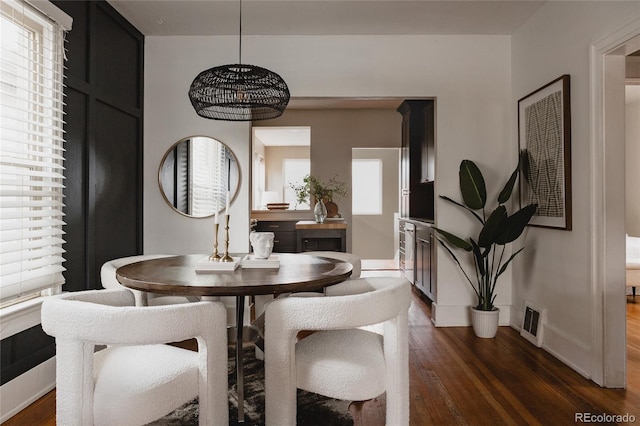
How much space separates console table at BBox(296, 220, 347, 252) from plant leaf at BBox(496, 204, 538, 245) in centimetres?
154

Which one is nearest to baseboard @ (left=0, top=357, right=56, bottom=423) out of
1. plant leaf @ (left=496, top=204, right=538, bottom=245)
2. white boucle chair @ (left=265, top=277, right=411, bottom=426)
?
A: white boucle chair @ (left=265, top=277, right=411, bottom=426)

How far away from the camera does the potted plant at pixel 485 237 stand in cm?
319

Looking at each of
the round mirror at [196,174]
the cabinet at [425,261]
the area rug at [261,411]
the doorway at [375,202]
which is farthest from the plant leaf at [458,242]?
the doorway at [375,202]

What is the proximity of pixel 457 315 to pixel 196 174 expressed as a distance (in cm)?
277

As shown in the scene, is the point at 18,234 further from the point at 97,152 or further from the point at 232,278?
the point at 232,278

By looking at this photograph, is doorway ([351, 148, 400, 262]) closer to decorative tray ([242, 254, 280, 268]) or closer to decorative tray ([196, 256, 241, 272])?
decorative tray ([242, 254, 280, 268])

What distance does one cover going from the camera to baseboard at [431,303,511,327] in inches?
146

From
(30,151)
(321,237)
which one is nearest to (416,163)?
(321,237)

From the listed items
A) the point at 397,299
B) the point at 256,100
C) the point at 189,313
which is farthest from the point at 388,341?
the point at 256,100

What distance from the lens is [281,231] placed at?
241 inches

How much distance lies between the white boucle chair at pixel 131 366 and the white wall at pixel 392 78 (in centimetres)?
265

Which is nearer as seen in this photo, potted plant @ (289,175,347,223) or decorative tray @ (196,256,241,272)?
decorative tray @ (196,256,241,272)

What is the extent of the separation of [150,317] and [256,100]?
151 cm

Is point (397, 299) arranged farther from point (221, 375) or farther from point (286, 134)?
point (286, 134)
